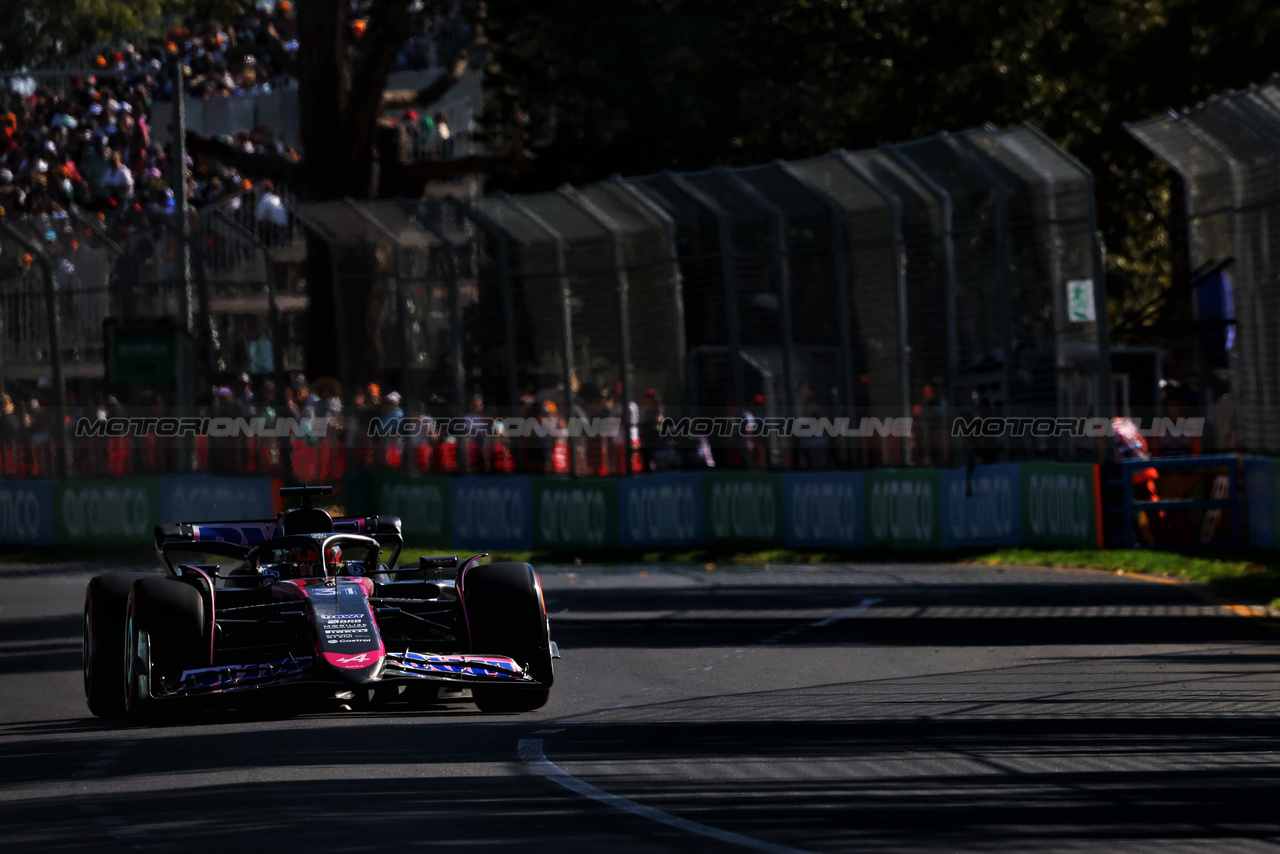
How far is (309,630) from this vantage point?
9266mm

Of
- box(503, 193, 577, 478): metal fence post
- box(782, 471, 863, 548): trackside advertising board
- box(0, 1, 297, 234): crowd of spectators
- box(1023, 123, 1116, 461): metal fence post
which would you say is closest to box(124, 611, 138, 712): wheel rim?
box(1023, 123, 1116, 461): metal fence post

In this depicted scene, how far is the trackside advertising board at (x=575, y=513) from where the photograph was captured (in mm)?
22109

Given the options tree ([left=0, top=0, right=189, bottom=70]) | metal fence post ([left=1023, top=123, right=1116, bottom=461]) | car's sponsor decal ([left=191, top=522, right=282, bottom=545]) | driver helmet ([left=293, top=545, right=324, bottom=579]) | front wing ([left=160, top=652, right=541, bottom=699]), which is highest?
tree ([left=0, top=0, right=189, bottom=70])

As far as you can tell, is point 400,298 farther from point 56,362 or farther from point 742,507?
point 742,507

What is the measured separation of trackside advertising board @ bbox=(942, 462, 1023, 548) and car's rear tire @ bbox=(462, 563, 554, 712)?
10.9 m

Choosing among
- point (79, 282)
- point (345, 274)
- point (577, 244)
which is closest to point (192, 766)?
point (577, 244)

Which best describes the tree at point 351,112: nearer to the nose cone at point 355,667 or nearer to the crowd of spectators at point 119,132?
the crowd of spectators at point 119,132

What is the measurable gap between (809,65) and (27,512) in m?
12.7

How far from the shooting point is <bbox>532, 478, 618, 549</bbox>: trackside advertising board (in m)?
22.1

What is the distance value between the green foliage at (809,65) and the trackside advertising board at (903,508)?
1015cm

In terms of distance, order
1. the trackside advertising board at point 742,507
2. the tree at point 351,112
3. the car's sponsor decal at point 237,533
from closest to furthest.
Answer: the car's sponsor decal at point 237,533 → the trackside advertising board at point 742,507 → the tree at point 351,112

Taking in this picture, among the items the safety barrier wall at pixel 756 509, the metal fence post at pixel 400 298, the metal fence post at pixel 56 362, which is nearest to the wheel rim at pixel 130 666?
the safety barrier wall at pixel 756 509

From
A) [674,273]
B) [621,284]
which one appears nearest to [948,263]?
[674,273]

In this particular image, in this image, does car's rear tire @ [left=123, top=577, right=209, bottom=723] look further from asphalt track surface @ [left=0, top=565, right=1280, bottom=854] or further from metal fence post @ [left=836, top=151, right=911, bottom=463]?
metal fence post @ [left=836, top=151, right=911, bottom=463]
